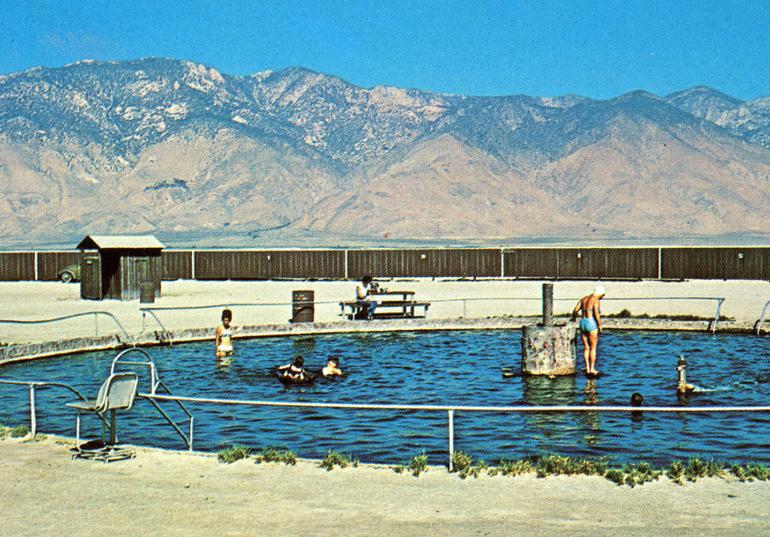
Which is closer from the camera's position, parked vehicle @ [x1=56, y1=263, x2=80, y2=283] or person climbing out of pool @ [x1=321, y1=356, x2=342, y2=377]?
person climbing out of pool @ [x1=321, y1=356, x2=342, y2=377]

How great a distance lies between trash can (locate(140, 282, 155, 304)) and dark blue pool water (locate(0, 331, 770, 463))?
12864 mm

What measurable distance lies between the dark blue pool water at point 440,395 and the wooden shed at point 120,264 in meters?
14.4

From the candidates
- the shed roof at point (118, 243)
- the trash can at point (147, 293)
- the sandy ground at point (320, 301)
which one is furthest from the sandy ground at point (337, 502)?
the shed roof at point (118, 243)

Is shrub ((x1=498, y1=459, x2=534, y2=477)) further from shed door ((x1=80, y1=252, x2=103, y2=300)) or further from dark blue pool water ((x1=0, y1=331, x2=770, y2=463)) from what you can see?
shed door ((x1=80, y1=252, x2=103, y2=300))

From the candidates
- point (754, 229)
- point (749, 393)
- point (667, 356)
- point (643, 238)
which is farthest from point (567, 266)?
point (754, 229)

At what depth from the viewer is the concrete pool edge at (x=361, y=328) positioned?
2492 centimetres

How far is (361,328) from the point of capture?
29031mm

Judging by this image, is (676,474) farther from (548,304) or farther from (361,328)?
(361,328)

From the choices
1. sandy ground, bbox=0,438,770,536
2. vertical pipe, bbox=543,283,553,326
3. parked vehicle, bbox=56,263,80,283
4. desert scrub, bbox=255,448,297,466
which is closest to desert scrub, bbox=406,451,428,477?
sandy ground, bbox=0,438,770,536

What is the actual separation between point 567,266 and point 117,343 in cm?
4065

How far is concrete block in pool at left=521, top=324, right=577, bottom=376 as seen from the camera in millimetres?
20906

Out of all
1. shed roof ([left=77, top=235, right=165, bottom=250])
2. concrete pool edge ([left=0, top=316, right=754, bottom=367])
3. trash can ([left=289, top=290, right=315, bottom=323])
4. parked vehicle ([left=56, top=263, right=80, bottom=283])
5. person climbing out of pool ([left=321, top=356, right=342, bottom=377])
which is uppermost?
shed roof ([left=77, top=235, right=165, bottom=250])

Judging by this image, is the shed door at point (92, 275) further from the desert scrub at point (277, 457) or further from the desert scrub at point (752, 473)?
the desert scrub at point (752, 473)

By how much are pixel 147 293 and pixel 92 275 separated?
315cm
